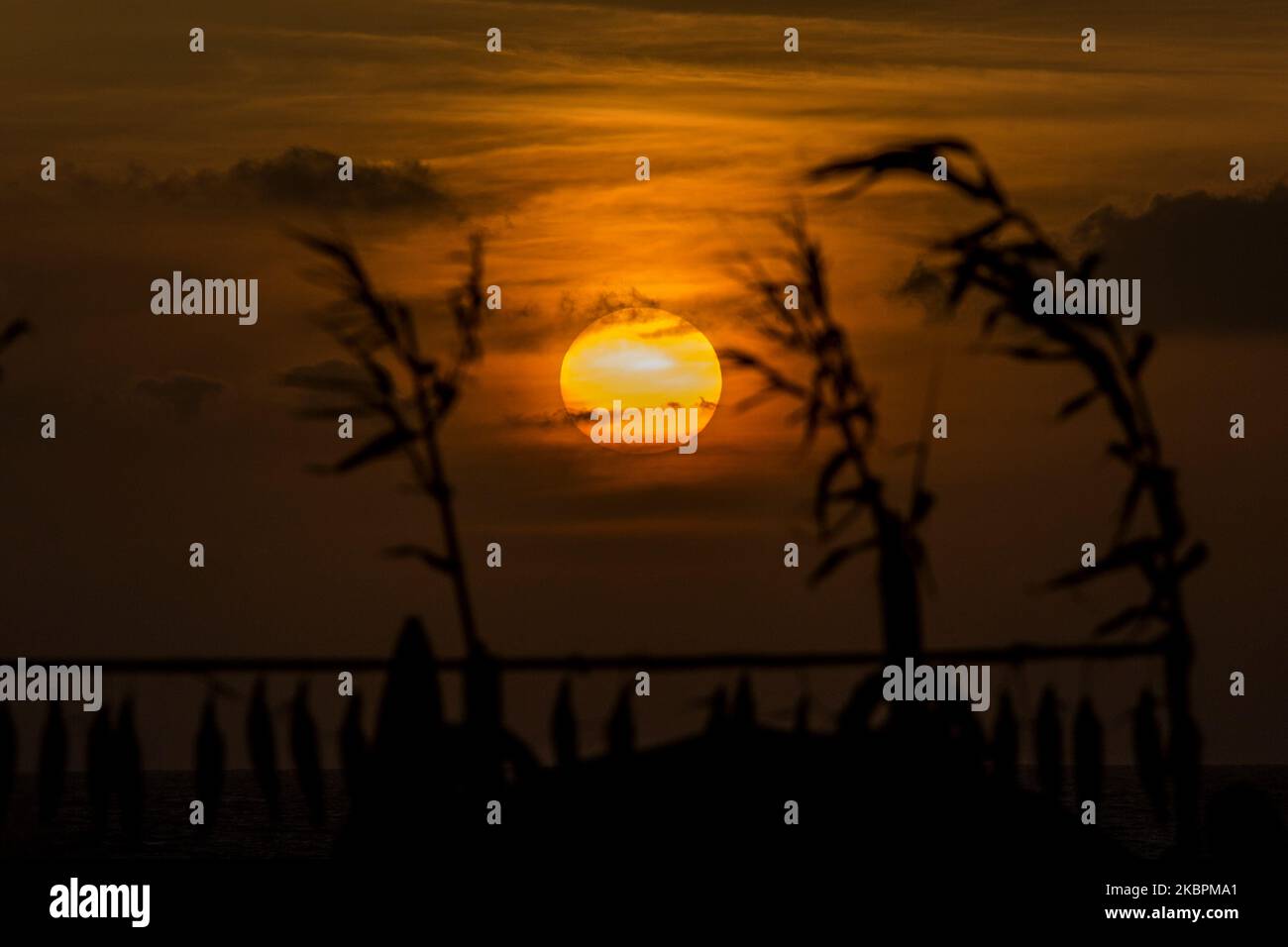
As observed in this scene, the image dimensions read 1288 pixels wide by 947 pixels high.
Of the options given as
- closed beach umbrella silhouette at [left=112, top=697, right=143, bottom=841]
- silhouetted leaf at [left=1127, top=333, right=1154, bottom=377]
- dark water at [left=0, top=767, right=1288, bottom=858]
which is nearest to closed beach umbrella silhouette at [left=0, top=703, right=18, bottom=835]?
closed beach umbrella silhouette at [left=112, top=697, right=143, bottom=841]

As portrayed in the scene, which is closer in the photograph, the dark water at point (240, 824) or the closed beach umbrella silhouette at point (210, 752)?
the closed beach umbrella silhouette at point (210, 752)

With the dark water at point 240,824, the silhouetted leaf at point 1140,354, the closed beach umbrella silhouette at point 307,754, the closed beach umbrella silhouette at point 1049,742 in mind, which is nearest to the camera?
the closed beach umbrella silhouette at point 307,754

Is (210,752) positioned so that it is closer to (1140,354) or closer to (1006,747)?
(1006,747)

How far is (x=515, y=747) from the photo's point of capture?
6113mm

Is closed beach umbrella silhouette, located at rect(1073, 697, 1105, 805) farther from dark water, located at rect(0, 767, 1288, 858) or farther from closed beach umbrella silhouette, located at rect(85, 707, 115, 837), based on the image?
dark water, located at rect(0, 767, 1288, 858)

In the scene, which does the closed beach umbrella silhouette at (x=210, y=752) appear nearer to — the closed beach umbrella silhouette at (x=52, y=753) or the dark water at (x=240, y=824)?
the closed beach umbrella silhouette at (x=52, y=753)

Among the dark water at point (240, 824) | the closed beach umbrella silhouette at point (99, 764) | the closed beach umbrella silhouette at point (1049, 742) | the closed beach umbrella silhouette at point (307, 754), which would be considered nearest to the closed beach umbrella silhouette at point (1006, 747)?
the closed beach umbrella silhouette at point (1049, 742)

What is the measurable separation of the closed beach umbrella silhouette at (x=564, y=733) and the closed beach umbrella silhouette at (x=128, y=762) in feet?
4.95

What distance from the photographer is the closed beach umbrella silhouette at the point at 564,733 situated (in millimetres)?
6070

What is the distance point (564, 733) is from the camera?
6.09 m

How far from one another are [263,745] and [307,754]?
20 centimetres
